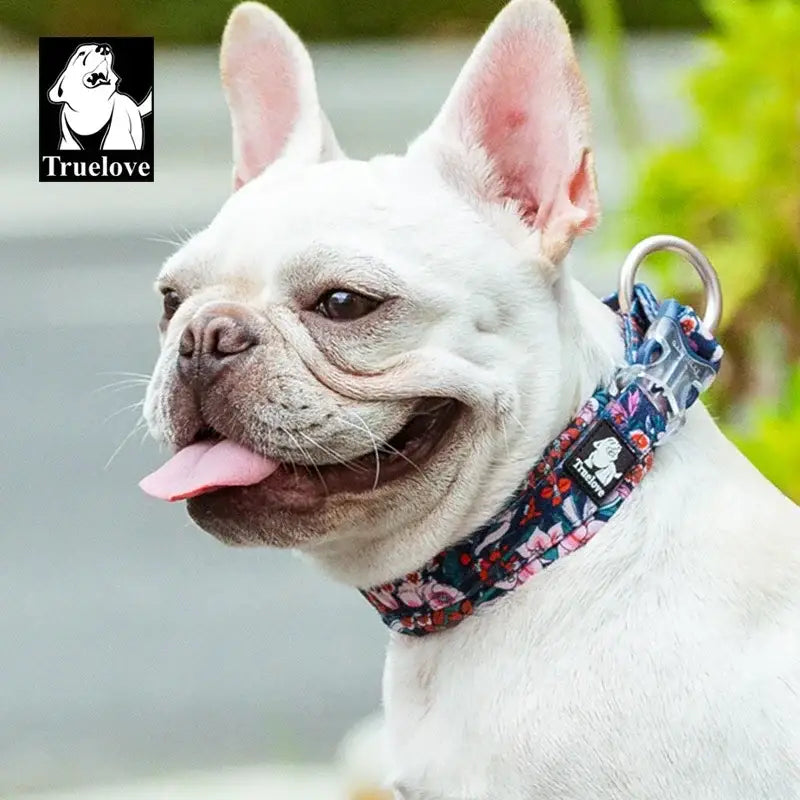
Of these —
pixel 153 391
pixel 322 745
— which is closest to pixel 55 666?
pixel 322 745

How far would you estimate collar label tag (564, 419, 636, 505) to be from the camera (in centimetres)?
202

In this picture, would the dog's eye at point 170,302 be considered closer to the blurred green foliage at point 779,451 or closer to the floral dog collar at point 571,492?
the floral dog collar at point 571,492

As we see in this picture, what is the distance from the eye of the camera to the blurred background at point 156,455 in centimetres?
372

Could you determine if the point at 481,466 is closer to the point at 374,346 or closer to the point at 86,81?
the point at 374,346

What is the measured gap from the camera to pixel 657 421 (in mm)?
2047

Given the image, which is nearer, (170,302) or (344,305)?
(344,305)

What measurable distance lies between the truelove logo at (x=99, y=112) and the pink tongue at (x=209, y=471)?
112 centimetres

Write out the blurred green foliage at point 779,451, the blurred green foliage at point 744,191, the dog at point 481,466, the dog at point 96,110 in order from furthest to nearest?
the blurred green foliage at point 744,191 < the blurred green foliage at point 779,451 < the dog at point 96,110 < the dog at point 481,466

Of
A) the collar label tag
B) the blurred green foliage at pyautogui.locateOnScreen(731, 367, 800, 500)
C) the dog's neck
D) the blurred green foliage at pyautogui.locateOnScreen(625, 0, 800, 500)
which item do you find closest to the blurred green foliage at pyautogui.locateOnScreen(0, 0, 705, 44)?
the blurred green foliage at pyautogui.locateOnScreen(625, 0, 800, 500)

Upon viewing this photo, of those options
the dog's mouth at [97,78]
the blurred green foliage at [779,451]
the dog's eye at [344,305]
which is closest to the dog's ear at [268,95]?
the dog's eye at [344,305]

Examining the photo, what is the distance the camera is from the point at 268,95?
2424mm

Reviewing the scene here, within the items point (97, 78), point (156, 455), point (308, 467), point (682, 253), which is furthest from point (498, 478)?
point (156, 455)

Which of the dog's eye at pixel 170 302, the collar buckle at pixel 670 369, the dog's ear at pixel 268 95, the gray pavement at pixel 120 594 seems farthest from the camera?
the gray pavement at pixel 120 594

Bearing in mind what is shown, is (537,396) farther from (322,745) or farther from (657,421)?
(322,745)
